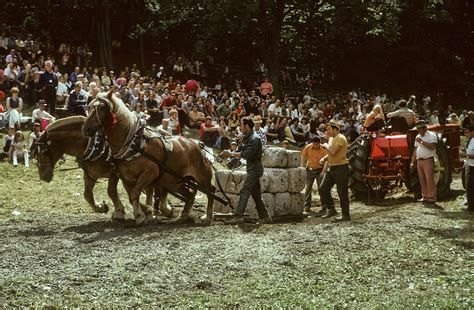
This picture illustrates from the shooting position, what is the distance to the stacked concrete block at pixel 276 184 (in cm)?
1565

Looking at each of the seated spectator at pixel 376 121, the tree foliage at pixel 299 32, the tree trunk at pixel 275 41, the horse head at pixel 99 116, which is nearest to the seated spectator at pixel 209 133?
the seated spectator at pixel 376 121

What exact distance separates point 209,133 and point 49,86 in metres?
5.40

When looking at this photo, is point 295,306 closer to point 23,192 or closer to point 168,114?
point 23,192

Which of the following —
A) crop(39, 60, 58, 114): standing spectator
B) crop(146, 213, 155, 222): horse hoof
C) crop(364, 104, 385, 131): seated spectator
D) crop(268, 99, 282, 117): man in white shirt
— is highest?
crop(39, 60, 58, 114): standing spectator

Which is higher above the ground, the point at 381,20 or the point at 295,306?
the point at 381,20

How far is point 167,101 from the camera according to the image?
25.9m

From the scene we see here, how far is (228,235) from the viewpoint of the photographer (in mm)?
12234

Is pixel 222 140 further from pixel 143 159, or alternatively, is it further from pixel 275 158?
pixel 143 159

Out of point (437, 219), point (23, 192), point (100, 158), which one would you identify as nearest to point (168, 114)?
point (23, 192)

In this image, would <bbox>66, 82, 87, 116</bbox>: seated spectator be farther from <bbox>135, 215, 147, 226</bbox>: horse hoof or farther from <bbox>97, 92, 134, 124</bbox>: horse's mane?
<bbox>135, 215, 147, 226</bbox>: horse hoof

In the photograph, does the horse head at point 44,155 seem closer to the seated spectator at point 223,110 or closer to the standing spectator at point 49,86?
the standing spectator at point 49,86

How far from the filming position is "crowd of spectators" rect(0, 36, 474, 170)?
23.1m

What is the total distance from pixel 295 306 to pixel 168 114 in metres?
17.4

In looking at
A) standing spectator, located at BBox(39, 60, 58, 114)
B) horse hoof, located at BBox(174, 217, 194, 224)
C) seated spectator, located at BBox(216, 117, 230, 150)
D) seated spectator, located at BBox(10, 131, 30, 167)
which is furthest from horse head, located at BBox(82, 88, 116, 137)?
standing spectator, located at BBox(39, 60, 58, 114)
